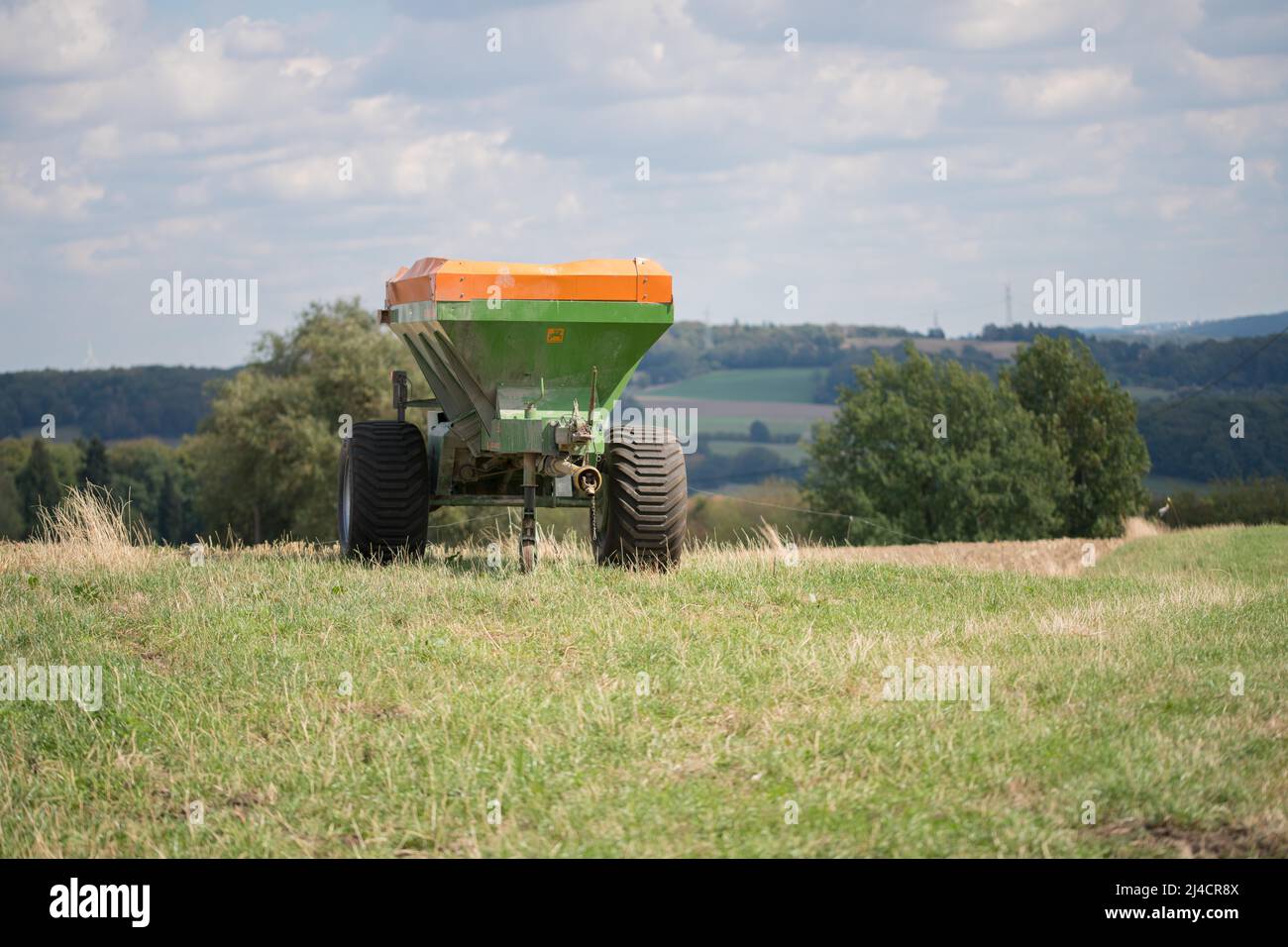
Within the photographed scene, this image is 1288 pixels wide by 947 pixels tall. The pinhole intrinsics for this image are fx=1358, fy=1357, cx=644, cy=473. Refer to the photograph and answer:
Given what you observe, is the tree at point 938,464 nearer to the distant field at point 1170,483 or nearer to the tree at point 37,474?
the distant field at point 1170,483

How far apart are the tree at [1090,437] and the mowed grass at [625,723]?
55.9 meters

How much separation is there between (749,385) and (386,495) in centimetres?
10752

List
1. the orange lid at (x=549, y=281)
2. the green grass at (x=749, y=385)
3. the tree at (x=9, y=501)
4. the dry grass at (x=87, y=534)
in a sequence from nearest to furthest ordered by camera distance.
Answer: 1. the orange lid at (x=549, y=281)
2. the dry grass at (x=87, y=534)
3. the tree at (x=9, y=501)
4. the green grass at (x=749, y=385)

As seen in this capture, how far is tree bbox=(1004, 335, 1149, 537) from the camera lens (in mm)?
64250

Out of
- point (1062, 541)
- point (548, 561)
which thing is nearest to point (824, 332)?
point (1062, 541)

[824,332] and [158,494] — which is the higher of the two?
[824,332]

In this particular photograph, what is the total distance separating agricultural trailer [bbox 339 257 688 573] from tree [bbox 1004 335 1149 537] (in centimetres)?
5421

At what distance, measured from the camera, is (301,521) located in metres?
43.9

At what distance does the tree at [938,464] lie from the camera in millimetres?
58625

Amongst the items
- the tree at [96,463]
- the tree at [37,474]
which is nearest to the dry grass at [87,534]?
the tree at [37,474]
